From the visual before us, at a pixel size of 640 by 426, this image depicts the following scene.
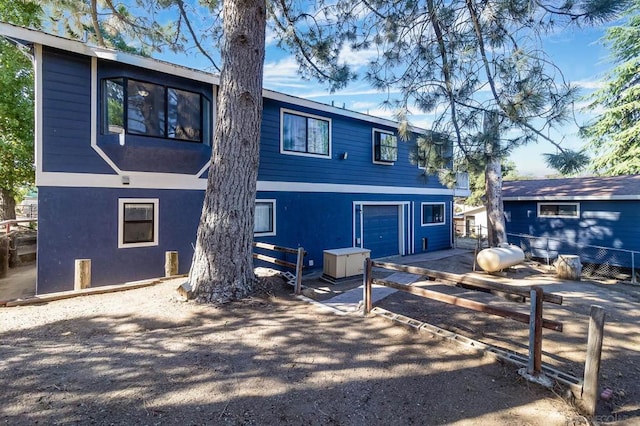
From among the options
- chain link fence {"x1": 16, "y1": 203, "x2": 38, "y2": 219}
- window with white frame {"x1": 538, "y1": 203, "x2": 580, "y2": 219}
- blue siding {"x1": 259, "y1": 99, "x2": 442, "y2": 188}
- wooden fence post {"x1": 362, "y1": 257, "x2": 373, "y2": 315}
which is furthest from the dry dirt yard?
chain link fence {"x1": 16, "y1": 203, "x2": 38, "y2": 219}

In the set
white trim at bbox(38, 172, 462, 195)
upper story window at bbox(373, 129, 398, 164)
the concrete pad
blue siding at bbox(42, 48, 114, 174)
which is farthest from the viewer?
upper story window at bbox(373, 129, 398, 164)

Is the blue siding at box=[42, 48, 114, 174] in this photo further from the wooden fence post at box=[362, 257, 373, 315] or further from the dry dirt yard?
the wooden fence post at box=[362, 257, 373, 315]

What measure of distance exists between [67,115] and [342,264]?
7.08 metres

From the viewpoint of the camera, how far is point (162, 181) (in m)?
7.59

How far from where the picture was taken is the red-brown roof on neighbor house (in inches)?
453

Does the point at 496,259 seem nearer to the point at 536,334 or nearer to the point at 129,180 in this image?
the point at 536,334

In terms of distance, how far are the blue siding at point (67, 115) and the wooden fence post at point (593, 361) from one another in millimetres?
8465

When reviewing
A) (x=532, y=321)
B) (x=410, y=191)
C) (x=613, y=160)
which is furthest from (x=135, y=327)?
(x=613, y=160)

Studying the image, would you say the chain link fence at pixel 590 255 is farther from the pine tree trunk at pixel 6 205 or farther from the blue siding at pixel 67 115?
the pine tree trunk at pixel 6 205

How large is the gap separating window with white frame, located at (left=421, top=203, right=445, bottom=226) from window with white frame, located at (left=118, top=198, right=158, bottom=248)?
1050cm

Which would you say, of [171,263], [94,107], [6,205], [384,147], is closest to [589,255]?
[384,147]

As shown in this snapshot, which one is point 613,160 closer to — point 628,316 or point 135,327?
point 628,316

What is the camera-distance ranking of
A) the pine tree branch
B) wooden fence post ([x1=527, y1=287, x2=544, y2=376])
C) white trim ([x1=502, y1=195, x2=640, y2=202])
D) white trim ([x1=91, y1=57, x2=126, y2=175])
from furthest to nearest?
white trim ([x1=502, y1=195, x2=640, y2=202]), the pine tree branch, white trim ([x1=91, y1=57, x2=126, y2=175]), wooden fence post ([x1=527, y1=287, x2=544, y2=376])

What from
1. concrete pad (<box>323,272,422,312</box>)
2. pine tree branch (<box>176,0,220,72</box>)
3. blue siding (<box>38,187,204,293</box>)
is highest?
pine tree branch (<box>176,0,220,72</box>)
